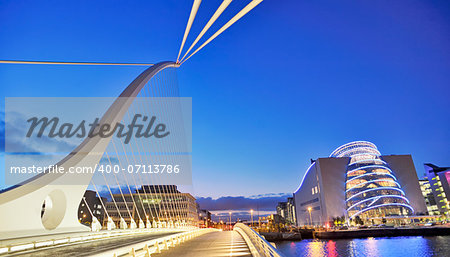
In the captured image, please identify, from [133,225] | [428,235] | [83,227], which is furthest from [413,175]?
[83,227]

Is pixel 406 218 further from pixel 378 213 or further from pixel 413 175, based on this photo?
pixel 413 175

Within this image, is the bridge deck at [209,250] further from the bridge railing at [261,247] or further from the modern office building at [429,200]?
the modern office building at [429,200]

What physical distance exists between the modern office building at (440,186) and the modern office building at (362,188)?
2536 cm

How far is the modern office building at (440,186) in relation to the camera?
105m

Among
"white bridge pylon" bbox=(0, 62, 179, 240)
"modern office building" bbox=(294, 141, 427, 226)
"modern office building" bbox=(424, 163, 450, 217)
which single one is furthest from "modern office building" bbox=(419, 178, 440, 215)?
"white bridge pylon" bbox=(0, 62, 179, 240)

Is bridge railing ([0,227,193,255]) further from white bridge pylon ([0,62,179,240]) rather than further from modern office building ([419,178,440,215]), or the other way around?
modern office building ([419,178,440,215])

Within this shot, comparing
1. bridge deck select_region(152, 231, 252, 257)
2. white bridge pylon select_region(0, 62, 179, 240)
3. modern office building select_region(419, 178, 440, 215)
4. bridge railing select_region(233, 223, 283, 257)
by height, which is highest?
modern office building select_region(419, 178, 440, 215)

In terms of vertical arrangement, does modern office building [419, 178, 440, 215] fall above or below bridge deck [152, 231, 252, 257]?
above

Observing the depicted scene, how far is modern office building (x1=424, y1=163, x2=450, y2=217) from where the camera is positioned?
105m

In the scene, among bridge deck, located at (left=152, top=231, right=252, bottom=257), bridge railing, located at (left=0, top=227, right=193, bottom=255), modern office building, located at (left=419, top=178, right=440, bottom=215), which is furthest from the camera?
modern office building, located at (left=419, top=178, right=440, bottom=215)

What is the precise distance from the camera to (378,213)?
266ft

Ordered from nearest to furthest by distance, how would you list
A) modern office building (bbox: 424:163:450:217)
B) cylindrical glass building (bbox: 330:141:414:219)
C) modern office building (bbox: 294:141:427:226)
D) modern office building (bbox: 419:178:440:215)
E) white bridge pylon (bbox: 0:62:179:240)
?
white bridge pylon (bbox: 0:62:179:240) < cylindrical glass building (bbox: 330:141:414:219) < modern office building (bbox: 294:141:427:226) < modern office building (bbox: 424:163:450:217) < modern office building (bbox: 419:178:440:215)

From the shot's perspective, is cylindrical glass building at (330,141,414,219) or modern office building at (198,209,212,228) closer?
cylindrical glass building at (330,141,414,219)

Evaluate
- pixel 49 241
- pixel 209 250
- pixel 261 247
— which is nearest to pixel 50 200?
pixel 49 241
